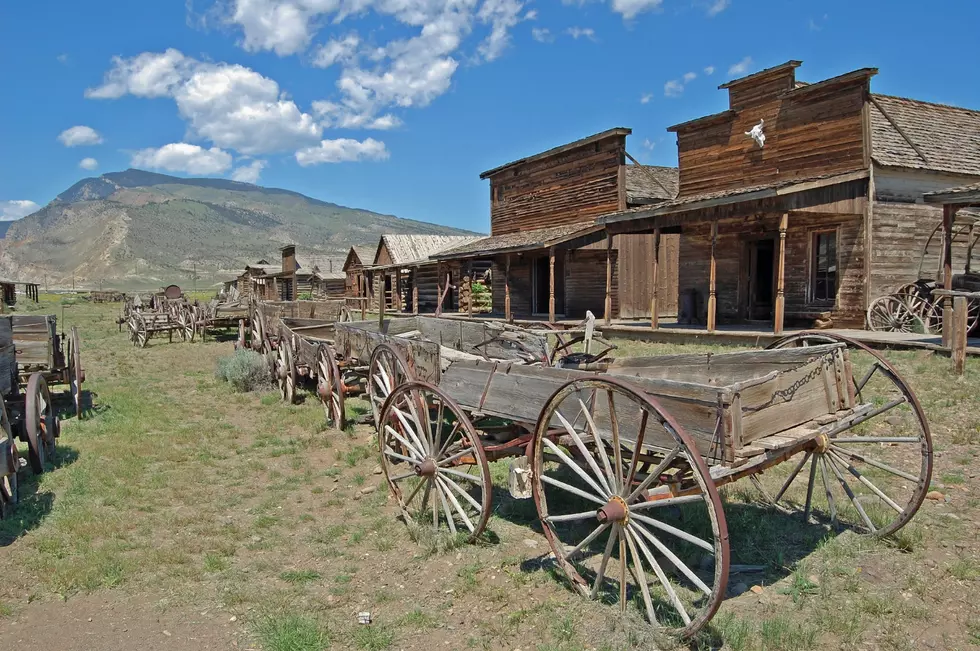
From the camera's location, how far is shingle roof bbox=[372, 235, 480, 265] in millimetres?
33781

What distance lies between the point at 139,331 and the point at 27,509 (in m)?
15.3

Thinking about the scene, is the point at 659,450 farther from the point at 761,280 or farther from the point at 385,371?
the point at 761,280

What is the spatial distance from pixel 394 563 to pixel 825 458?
3219mm

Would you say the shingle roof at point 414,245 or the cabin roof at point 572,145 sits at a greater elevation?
the cabin roof at point 572,145

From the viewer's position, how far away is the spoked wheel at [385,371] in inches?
239

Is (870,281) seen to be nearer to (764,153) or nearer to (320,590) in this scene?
(764,153)

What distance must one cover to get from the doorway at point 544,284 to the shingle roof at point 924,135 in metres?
10.4

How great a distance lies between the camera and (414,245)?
35.2 m

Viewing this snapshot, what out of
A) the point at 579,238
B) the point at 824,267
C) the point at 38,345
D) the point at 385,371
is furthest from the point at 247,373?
the point at 824,267

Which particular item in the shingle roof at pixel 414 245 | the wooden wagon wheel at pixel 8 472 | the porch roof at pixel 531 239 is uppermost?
the shingle roof at pixel 414 245

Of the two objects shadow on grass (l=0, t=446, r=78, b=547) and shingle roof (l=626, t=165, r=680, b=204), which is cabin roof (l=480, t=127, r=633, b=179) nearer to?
shingle roof (l=626, t=165, r=680, b=204)

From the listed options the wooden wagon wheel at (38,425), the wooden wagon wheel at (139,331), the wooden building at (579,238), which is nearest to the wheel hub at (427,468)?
the wooden wagon wheel at (38,425)

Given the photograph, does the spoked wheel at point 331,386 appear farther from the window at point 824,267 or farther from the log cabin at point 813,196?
the window at point 824,267

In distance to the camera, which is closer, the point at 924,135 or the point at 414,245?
the point at 924,135
